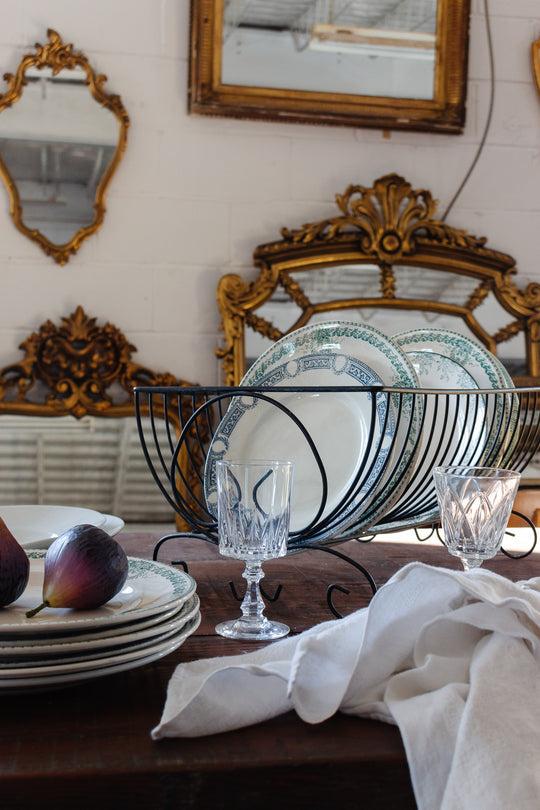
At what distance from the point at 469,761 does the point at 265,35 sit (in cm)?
186

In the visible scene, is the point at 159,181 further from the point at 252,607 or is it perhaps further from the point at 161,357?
the point at 252,607

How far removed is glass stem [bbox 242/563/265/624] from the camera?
1.95ft

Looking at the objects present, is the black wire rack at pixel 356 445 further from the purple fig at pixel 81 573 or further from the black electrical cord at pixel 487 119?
the black electrical cord at pixel 487 119

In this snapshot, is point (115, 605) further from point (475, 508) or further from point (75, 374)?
point (75, 374)

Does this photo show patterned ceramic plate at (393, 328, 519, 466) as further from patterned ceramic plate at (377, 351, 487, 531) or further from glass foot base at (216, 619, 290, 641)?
glass foot base at (216, 619, 290, 641)

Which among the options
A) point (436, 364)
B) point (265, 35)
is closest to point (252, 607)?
point (436, 364)

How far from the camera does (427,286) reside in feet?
6.47

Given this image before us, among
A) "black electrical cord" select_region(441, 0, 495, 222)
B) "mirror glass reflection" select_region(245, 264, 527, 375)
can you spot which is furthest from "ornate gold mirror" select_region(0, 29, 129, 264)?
→ "black electrical cord" select_region(441, 0, 495, 222)

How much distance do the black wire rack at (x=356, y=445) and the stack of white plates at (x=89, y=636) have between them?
6.5 inches

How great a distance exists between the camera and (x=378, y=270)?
195 centimetres

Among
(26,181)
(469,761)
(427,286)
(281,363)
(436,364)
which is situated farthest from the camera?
(427,286)

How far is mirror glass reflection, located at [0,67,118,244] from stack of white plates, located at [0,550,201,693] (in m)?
1.48

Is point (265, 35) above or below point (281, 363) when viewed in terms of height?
above

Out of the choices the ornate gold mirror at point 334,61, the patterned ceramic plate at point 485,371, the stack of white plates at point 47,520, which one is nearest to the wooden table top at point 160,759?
the stack of white plates at point 47,520
